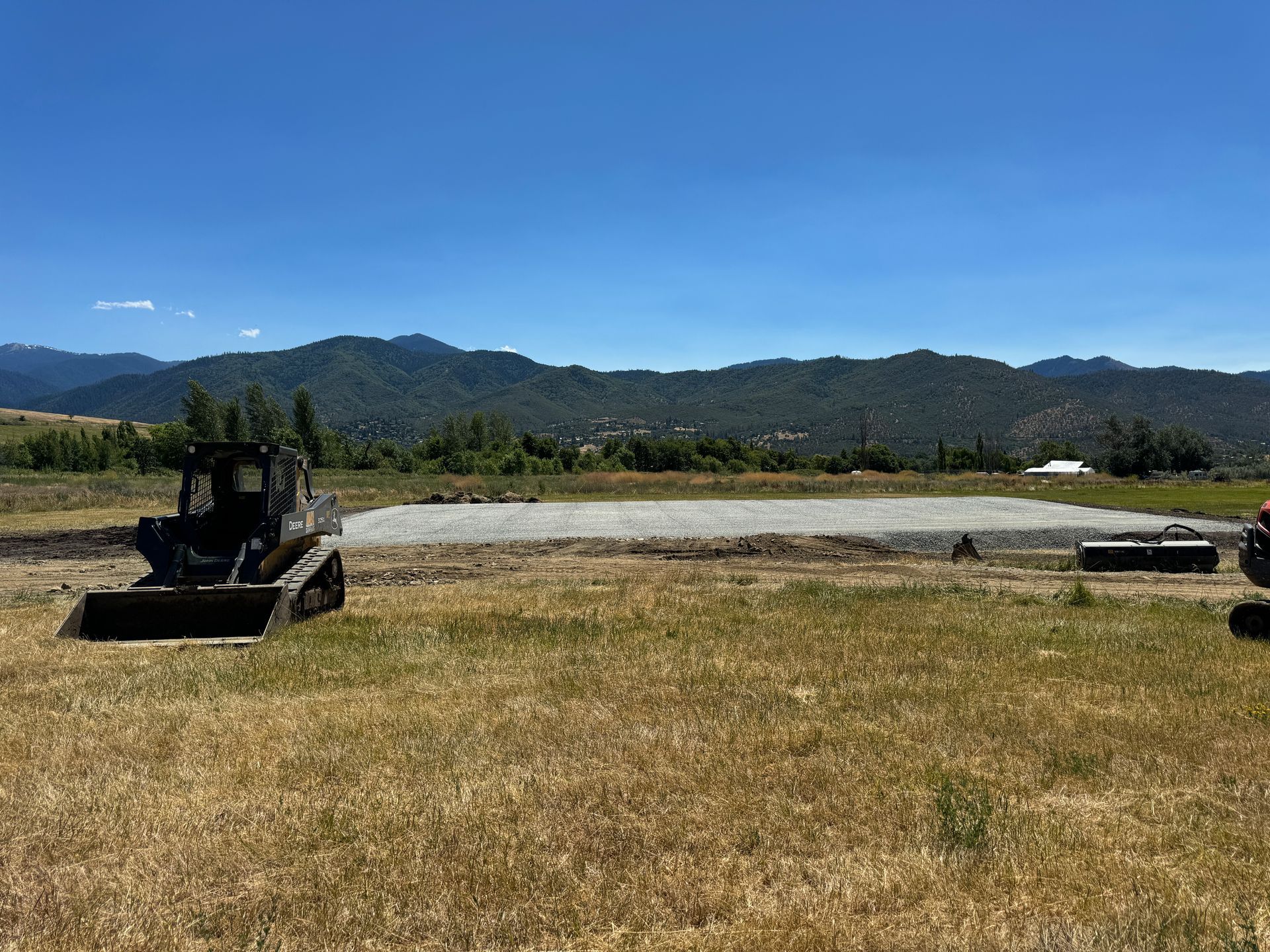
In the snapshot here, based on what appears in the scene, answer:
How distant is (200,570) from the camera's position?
12742 millimetres

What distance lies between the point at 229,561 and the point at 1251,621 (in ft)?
46.6

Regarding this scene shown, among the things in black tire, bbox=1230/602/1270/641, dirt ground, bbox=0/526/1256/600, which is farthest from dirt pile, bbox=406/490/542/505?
black tire, bbox=1230/602/1270/641

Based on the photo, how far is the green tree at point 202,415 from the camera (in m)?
103

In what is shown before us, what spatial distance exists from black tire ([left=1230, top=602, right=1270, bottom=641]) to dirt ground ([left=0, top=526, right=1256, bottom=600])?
5843 millimetres

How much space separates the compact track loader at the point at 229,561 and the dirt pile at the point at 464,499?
44670 millimetres

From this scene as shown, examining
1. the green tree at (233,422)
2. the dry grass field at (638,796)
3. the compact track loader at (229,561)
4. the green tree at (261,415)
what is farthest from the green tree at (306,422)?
the dry grass field at (638,796)

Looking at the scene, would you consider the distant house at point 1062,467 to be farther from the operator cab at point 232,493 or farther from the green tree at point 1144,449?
the operator cab at point 232,493

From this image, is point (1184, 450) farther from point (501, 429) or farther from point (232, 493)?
point (232, 493)

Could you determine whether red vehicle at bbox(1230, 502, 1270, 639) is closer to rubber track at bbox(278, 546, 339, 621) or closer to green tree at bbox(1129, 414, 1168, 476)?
rubber track at bbox(278, 546, 339, 621)

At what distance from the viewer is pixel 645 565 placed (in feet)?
80.0

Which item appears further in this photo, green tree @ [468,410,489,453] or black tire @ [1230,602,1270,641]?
green tree @ [468,410,489,453]

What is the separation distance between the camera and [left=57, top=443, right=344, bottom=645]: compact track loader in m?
11.5

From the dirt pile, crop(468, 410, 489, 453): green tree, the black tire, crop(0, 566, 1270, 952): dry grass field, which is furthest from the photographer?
crop(468, 410, 489, 453): green tree

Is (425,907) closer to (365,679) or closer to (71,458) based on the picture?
(365,679)
